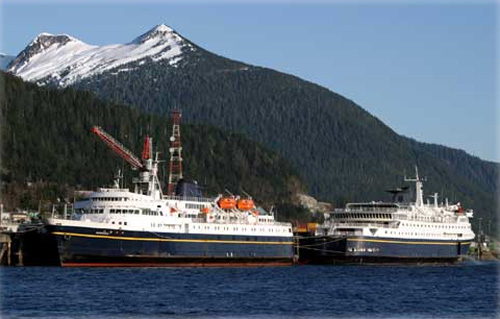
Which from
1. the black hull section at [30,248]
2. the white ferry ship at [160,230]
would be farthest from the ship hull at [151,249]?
the black hull section at [30,248]

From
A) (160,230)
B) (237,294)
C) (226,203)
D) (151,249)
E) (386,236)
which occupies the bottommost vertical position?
(237,294)

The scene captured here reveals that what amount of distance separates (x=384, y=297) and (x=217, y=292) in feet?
41.4

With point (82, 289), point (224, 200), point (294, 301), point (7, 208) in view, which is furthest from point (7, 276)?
point (7, 208)

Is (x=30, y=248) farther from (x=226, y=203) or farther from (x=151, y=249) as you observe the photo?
(x=226, y=203)

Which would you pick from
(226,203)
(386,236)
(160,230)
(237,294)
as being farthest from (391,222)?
(237,294)

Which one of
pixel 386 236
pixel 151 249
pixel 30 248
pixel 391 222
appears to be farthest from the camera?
pixel 391 222

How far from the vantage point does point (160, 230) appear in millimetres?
122000

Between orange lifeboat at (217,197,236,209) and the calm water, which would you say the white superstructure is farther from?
the calm water

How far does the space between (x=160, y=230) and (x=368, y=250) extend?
3103 cm

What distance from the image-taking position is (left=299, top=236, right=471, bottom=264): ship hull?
141 metres

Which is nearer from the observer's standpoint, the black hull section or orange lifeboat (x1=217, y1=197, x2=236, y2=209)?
the black hull section

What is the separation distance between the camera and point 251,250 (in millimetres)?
133375

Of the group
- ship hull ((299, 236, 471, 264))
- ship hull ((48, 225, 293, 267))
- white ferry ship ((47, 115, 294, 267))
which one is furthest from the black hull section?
ship hull ((299, 236, 471, 264))

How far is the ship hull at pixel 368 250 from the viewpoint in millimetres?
141250
